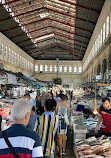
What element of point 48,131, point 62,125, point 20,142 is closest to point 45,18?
point 62,125

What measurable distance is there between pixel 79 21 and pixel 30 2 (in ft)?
19.1

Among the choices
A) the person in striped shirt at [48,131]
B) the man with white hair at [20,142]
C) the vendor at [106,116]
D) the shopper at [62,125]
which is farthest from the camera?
the shopper at [62,125]

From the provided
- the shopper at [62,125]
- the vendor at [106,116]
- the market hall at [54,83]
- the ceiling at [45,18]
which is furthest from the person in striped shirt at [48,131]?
the ceiling at [45,18]

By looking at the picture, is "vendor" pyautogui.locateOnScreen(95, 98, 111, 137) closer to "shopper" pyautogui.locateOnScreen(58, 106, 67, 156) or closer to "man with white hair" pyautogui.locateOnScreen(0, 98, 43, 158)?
"shopper" pyautogui.locateOnScreen(58, 106, 67, 156)

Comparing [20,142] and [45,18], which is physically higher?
[45,18]

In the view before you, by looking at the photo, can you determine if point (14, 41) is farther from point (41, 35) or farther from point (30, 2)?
point (30, 2)

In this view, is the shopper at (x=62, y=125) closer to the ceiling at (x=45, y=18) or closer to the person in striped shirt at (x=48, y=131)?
the person in striped shirt at (x=48, y=131)

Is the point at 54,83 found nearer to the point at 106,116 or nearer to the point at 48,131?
the point at 106,116

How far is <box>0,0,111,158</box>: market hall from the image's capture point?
323 cm

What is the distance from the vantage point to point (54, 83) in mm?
20875

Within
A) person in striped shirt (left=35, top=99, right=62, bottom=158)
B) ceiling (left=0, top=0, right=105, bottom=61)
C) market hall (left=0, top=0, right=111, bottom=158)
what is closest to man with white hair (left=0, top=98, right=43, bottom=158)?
market hall (left=0, top=0, right=111, bottom=158)

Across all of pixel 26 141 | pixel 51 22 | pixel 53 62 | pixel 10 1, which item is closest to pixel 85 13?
pixel 10 1

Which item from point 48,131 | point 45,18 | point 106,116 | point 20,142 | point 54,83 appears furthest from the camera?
point 45,18

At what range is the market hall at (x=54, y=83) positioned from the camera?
3.23m
